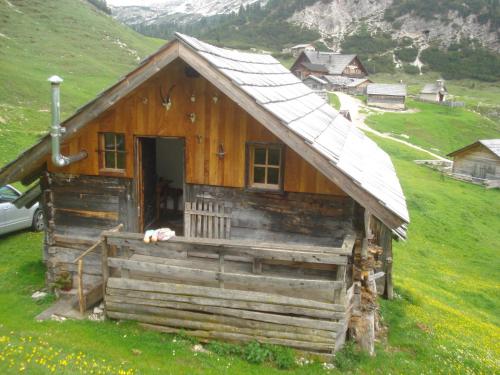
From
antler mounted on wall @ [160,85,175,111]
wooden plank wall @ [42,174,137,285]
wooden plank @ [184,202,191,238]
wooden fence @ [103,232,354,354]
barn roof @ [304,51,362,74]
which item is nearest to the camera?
wooden fence @ [103,232,354,354]

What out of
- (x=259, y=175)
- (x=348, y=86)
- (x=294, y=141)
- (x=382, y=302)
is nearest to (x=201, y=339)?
(x=259, y=175)

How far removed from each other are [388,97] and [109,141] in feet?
236

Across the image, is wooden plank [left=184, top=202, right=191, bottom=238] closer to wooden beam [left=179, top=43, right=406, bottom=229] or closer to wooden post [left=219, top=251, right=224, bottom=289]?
wooden post [left=219, top=251, right=224, bottom=289]

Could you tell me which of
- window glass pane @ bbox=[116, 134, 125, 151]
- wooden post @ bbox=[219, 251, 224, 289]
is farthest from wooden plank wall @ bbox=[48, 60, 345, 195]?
wooden post @ bbox=[219, 251, 224, 289]

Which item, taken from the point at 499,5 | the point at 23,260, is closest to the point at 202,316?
the point at 23,260

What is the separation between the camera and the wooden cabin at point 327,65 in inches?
4073

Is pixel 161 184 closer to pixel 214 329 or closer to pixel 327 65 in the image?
pixel 214 329

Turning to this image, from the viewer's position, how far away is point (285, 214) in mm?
9828

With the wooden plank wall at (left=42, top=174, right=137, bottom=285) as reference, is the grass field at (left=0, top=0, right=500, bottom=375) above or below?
below

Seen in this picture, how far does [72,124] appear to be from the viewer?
967cm

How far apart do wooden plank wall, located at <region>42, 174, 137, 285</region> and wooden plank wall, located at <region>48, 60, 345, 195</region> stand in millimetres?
1121

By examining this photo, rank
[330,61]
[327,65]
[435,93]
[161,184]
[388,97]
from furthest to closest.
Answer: [330,61]
[327,65]
[435,93]
[388,97]
[161,184]

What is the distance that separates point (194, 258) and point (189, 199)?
1.33m

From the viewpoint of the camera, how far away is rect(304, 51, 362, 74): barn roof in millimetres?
105375
